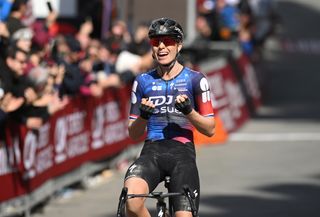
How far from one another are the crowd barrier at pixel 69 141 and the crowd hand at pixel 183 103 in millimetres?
4344

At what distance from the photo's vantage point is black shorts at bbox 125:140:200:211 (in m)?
9.09

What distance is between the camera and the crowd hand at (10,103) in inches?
502

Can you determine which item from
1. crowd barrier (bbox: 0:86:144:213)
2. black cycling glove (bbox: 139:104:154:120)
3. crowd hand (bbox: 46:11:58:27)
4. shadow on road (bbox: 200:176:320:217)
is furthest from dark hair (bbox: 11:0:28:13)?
black cycling glove (bbox: 139:104:154:120)

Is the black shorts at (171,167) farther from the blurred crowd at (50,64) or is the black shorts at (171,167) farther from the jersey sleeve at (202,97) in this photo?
the blurred crowd at (50,64)

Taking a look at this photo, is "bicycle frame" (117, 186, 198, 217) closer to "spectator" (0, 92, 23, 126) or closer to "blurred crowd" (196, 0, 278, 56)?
"spectator" (0, 92, 23, 126)

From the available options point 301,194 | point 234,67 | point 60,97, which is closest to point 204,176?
point 301,194

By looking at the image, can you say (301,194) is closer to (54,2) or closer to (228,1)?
(54,2)

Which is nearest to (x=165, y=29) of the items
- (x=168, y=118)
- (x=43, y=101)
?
(x=168, y=118)

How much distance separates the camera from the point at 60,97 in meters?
15.6

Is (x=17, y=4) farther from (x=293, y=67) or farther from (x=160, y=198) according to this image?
(x=293, y=67)

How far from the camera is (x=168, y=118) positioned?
31.1ft

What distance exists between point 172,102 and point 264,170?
30.2 ft

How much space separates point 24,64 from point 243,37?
51.2ft

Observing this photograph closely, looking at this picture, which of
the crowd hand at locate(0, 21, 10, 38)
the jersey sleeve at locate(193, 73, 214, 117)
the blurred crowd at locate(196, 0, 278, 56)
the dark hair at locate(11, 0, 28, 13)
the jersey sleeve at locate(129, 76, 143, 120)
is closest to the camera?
the jersey sleeve at locate(193, 73, 214, 117)
